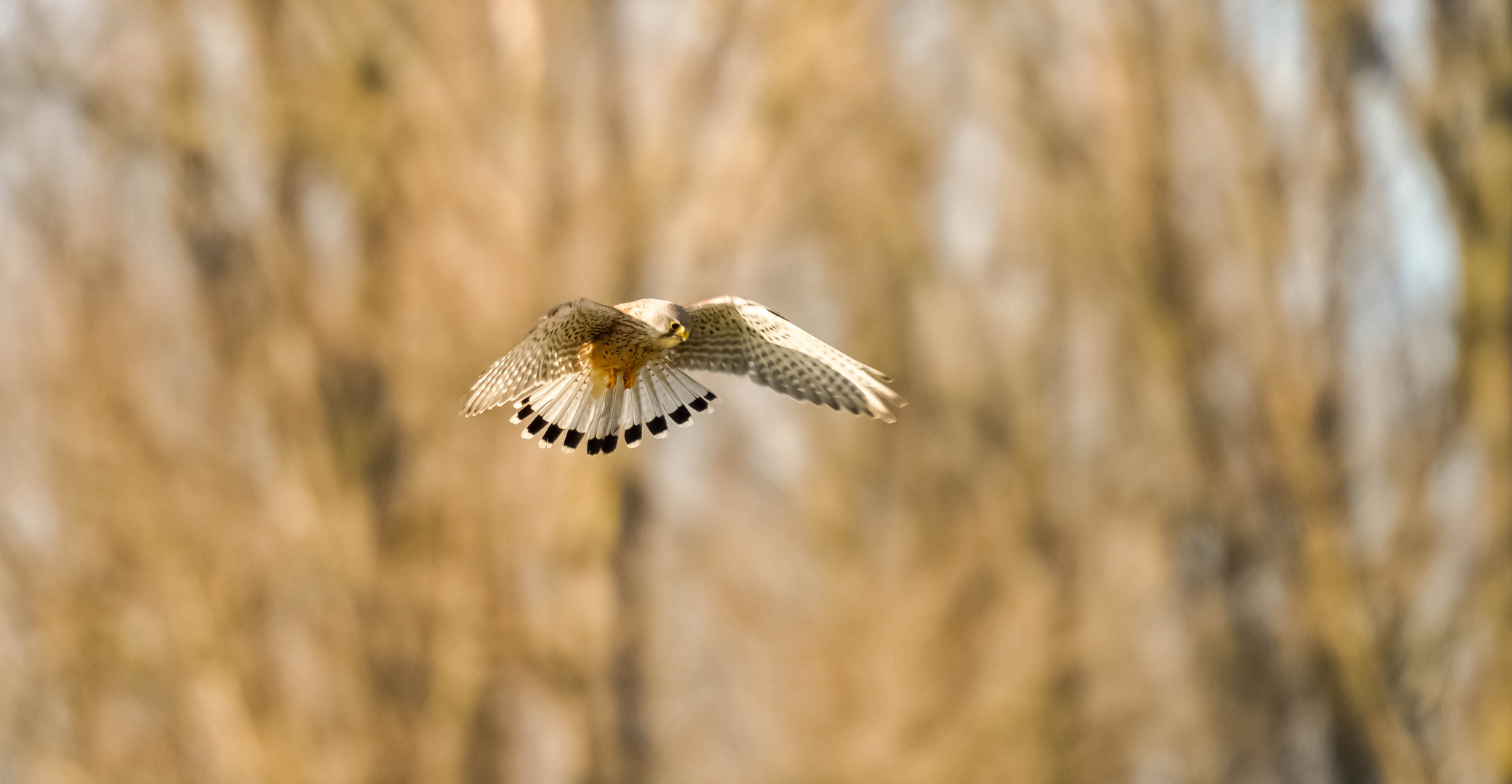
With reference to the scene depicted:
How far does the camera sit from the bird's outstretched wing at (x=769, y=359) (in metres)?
2.85

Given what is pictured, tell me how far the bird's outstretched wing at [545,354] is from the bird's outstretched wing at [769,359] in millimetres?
240

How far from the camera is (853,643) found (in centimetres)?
745

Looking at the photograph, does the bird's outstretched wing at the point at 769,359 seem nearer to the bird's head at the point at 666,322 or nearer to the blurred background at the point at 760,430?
the bird's head at the point at 666,322

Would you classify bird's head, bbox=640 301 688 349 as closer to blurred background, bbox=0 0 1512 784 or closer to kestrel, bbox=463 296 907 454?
kestrel, bbox=463 296 907 454

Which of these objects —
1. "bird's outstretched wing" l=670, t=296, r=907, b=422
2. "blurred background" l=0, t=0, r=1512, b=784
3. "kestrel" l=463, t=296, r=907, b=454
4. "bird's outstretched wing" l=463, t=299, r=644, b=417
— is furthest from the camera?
"blurred background" l=0, t=0, r=1512, b=784

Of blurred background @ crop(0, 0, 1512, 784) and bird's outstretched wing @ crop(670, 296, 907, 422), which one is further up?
blurred background @ crop(0, 0, 1512, 784)

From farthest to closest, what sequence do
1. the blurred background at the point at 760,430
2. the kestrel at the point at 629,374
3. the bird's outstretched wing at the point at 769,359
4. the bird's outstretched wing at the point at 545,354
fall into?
the blurred background at the point at 760,430 → the bird's outstretched wing at the point at 769,359 → the kestrel at the point at 629,374 → the bird's outstretched wing at the point at 545,354

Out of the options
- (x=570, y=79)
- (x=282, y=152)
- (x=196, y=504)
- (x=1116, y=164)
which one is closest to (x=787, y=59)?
(x=570, y=79)

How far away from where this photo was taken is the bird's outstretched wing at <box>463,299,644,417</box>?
7.50 feet

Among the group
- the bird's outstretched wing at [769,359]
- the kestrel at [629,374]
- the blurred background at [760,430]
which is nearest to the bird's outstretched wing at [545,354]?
the kestrel at [629,374]

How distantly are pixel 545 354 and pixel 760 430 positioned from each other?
18.6ft

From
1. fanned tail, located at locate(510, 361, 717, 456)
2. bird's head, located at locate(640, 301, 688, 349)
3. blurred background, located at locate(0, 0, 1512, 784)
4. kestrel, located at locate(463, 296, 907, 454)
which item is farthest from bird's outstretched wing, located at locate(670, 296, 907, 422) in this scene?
blurred background, located at locate(0, 0, 1512, 784)

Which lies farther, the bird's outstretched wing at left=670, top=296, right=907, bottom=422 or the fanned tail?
the bird's outstretched wing at left=670, top=296, right=907, bottom=422

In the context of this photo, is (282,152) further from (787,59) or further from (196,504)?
(787,59)
